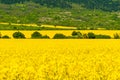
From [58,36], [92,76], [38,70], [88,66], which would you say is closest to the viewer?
[92,76]

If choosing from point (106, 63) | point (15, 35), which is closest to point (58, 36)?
point (15, 35)

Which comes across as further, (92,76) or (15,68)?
(15,68)

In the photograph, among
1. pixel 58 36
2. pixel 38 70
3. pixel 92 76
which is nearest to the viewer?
pixel 92 76

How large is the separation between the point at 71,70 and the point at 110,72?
63.6 inches

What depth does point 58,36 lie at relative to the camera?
74062 millimetres

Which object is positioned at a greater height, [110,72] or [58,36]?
[110,72]

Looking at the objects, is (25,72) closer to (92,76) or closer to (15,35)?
(92,76)

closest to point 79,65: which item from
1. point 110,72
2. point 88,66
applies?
point 88,66

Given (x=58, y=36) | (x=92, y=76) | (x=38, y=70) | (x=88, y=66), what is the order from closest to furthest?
(x=92, y=76) < (x=38, y=70) < (x=88, y=66) < (x=58, y=36)

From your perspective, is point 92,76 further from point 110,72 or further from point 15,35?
point 15,35

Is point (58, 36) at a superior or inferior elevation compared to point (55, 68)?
inferior

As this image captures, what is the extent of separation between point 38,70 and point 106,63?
140 inches

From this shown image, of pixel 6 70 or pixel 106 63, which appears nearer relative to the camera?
pixel 6 70

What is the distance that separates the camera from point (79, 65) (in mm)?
18281
